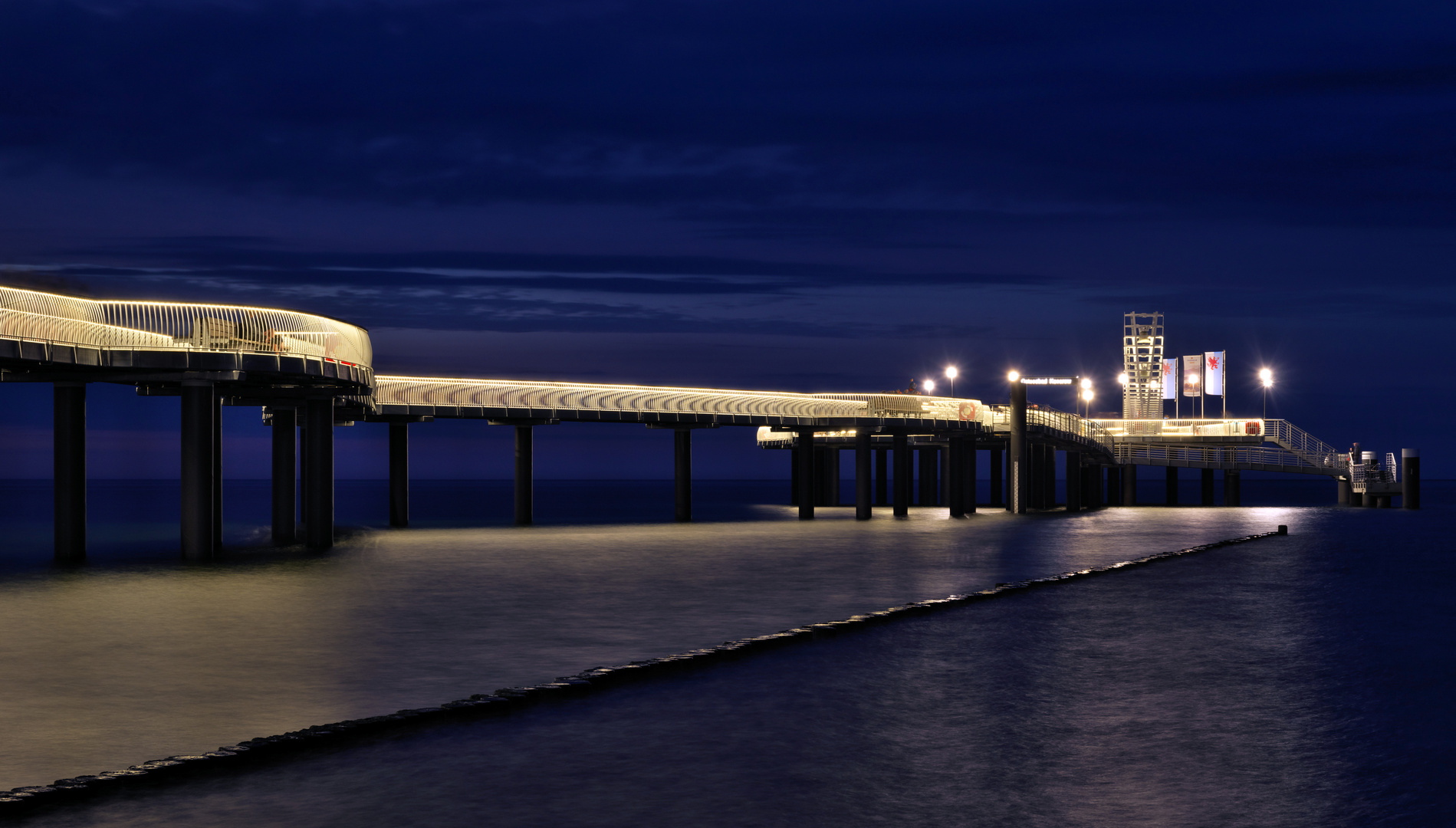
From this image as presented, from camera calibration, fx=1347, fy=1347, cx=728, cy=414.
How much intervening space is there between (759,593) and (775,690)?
44.3 feet

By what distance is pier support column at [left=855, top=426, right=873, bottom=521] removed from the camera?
68.4 meters

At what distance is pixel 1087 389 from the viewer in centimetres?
11806

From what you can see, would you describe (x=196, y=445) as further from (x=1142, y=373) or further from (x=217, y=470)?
(x=1142, y=373)

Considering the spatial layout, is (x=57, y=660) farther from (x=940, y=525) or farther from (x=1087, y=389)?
(x=1087, y=389)

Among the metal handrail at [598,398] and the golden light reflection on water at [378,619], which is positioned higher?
the metal handrail at [598,398]

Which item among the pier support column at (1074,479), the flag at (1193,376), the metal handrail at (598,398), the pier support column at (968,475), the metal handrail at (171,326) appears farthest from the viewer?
the flag at (1193,376)

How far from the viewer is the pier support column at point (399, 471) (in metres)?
63.9

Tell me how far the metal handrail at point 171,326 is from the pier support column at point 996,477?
228 ft

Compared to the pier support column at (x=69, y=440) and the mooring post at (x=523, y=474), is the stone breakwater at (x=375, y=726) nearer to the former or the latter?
the pier support column at (x=69, y=440)

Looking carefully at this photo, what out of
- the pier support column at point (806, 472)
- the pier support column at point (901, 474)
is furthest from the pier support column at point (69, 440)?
the pier support column at point (901, 474)

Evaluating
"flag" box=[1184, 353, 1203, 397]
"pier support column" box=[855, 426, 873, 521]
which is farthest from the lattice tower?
"pier support column" box=[855, 426, 873, 521]

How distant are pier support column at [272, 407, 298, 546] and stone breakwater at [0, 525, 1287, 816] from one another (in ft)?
96.6

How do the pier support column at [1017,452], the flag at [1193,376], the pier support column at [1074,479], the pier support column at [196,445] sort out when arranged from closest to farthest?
the pier support column at [196,445], the pier support column at [1017,452], the pier support column at [1074,479], the flag at [1193,376]

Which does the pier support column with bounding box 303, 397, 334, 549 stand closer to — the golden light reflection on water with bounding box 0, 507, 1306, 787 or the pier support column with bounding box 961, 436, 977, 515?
the golden light reflection on water with bounding box 0, 507, 1306, 787
